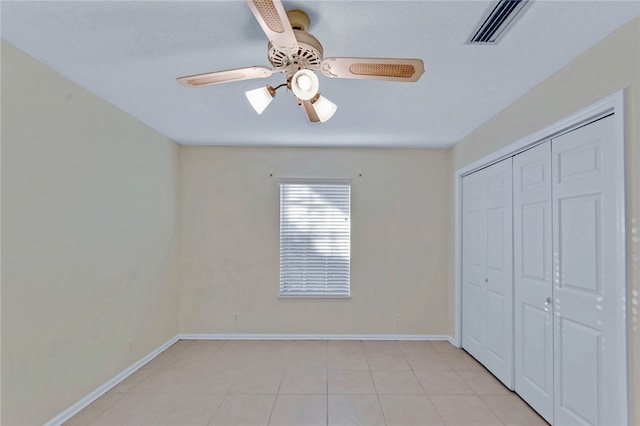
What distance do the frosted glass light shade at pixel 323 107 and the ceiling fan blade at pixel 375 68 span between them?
7.4 inches

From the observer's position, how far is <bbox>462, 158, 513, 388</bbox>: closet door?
3256 millimetres

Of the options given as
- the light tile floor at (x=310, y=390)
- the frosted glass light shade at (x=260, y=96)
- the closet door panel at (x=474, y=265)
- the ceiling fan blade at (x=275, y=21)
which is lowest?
the light tile floor at (x=310, y=390)

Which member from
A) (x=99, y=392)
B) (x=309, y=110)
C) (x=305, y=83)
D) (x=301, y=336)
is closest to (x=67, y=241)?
(x=99, y=392)

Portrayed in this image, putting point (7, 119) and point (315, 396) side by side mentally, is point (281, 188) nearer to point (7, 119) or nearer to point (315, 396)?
point (315, 396)

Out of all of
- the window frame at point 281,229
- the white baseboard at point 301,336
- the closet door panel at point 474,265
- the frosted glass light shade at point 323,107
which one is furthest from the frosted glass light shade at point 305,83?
the white baseboard at point 301,336

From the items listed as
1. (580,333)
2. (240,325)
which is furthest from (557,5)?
(240,325)

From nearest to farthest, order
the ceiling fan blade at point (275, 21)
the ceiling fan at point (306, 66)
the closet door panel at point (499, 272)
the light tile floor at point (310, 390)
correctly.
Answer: the ceiling fan blade at point (275, 21) → the ceiling fan at point (306, 66) → the light tile floor at point (310, 390) → the closet door panel at point (499, 272)

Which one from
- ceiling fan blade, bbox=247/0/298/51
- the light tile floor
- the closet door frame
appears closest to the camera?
ceiling fan blade, bbox=247/0/298/51

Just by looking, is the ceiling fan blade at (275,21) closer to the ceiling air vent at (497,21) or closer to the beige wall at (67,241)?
the ceiling air vent at (497,21)

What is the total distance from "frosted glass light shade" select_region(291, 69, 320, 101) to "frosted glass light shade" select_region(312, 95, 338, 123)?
0.81 feet

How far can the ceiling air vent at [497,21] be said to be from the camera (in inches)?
66.8

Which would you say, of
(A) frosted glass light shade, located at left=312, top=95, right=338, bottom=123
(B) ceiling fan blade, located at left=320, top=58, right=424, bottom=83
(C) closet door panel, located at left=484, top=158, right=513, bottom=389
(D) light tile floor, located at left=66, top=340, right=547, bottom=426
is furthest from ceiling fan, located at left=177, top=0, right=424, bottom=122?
(D) light tile floor, located at left=66, top=340, right=547, bottom=426

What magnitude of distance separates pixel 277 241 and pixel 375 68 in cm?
328

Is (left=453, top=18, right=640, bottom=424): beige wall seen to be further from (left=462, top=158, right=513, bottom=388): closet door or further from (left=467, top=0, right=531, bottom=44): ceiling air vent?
(left=462, top=158, right=513, bottom=388): closet door
